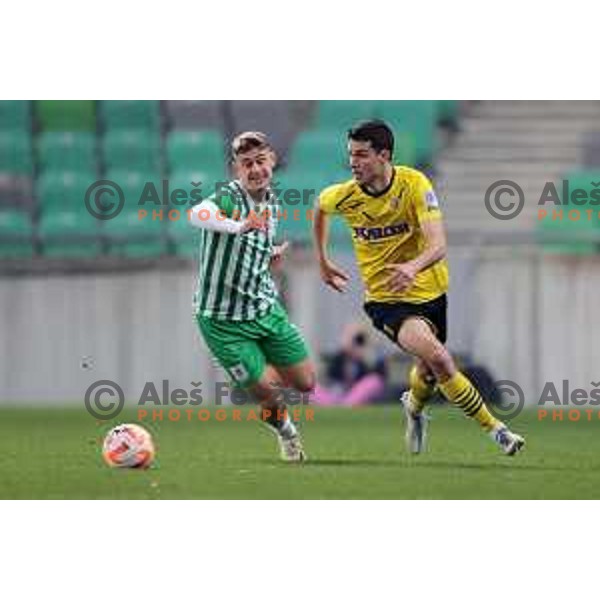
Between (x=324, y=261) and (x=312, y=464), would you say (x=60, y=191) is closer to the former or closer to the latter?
(x=324, y=261)

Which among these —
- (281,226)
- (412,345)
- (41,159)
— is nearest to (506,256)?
(281,226)

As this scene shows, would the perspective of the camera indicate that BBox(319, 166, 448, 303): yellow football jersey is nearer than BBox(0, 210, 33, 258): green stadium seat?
Yes

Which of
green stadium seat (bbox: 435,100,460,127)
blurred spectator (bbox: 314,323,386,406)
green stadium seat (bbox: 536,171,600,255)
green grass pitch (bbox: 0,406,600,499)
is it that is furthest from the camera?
green stadium seat (bbox: 435,100,460,127)

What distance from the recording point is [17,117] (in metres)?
15.4

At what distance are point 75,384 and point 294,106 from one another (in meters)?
2.79

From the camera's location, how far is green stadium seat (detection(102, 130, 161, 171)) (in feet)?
50.6

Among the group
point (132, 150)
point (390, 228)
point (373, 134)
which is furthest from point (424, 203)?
point (132, 150)

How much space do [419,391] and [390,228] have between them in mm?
797

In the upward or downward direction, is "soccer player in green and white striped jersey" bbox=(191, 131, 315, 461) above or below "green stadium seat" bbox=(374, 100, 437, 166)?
below

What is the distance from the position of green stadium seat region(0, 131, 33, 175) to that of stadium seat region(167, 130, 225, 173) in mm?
1122

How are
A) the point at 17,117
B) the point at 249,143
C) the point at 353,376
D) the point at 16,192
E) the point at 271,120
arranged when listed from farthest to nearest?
the point at 17,117
the point at 16,192
the point at 271,120
the point at 353,376
the point at 249,143

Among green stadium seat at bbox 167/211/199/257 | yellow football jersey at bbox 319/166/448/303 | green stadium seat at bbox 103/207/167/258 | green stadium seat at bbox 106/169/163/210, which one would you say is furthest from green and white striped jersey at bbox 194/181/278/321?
green stadium seat at bbox 106/169/163/210

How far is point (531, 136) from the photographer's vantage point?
50.1 ft

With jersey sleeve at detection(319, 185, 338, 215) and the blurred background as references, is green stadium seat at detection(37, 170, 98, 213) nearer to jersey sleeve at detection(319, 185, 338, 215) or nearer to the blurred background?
the blurred background
